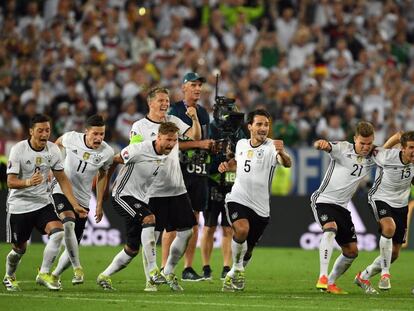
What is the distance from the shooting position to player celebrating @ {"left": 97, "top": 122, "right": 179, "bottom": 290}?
13828 millimetres

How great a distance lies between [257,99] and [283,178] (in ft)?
8.16

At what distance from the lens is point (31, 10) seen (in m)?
26.4

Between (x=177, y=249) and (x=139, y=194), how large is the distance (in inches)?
36.4

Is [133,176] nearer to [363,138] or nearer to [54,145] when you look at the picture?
[54,145]

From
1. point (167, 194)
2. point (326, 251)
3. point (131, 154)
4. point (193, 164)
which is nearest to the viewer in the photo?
point (131, 154)

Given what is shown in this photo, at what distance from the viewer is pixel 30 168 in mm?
13859

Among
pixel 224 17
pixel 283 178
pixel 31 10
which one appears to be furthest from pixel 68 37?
pixel 283 178

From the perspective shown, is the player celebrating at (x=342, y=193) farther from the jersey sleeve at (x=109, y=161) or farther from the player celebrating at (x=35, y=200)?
the player celebrating at (x=35, y=200)

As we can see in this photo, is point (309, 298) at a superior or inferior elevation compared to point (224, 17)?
inferior

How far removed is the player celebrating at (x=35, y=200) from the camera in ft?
45.3

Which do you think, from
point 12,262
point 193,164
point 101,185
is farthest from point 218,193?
point 12,262

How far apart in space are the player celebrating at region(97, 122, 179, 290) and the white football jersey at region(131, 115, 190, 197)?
26 centimetres

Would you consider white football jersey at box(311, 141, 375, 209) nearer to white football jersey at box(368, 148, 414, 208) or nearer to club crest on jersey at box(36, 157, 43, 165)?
white football jersey at box(368, 148, 414, 208)

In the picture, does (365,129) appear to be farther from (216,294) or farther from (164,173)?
(216,294)
